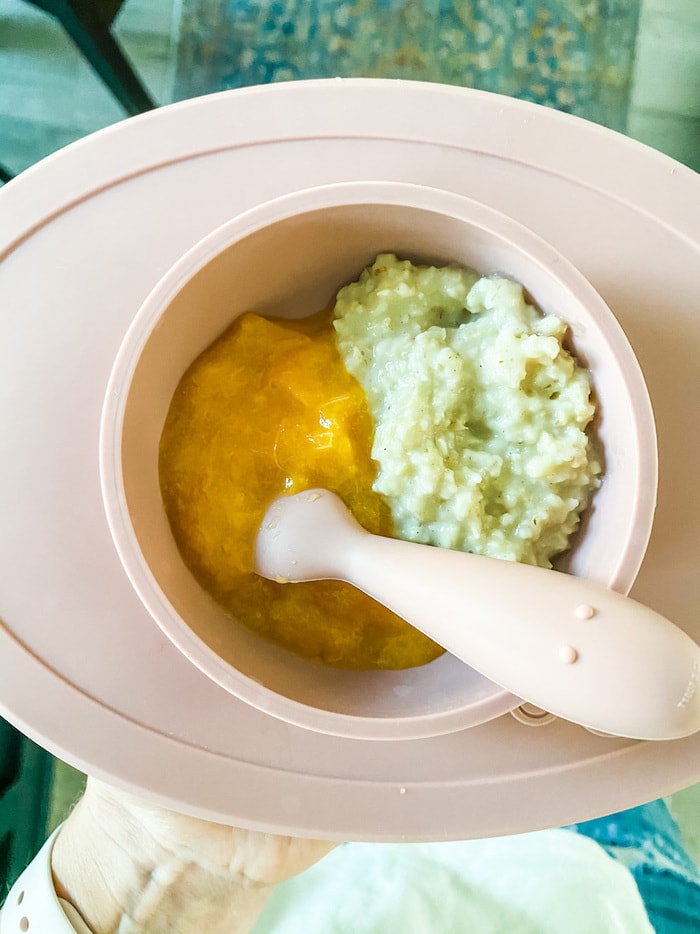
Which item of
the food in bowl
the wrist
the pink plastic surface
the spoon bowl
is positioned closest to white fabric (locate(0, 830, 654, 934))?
the wrist

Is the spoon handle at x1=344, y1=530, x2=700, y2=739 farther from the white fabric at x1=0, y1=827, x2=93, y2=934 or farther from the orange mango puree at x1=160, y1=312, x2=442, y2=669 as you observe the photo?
the white fabric at x1=0, y1=827, x2=93, y2=934

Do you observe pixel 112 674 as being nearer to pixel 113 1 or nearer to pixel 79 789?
pixel 79 789

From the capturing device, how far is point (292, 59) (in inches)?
49.1

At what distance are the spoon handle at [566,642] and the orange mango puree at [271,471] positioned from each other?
0.16 metres

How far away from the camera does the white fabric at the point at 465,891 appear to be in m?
1.35

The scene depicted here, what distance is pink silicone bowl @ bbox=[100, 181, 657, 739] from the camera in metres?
0.67

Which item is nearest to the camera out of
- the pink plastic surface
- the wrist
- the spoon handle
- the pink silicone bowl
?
the spoon handle

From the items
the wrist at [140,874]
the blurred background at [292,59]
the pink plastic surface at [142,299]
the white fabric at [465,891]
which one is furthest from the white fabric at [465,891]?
the pink plastic surface at [142,299]

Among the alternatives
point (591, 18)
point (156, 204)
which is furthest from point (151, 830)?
point (591, 18)

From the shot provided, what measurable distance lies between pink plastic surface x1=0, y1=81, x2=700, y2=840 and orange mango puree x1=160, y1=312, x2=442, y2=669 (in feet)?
0.27

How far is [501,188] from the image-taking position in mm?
789

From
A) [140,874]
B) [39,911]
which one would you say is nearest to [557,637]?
[140,874]

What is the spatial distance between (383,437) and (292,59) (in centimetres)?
81

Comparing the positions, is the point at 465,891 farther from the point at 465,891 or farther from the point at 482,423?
the point at 482,423
